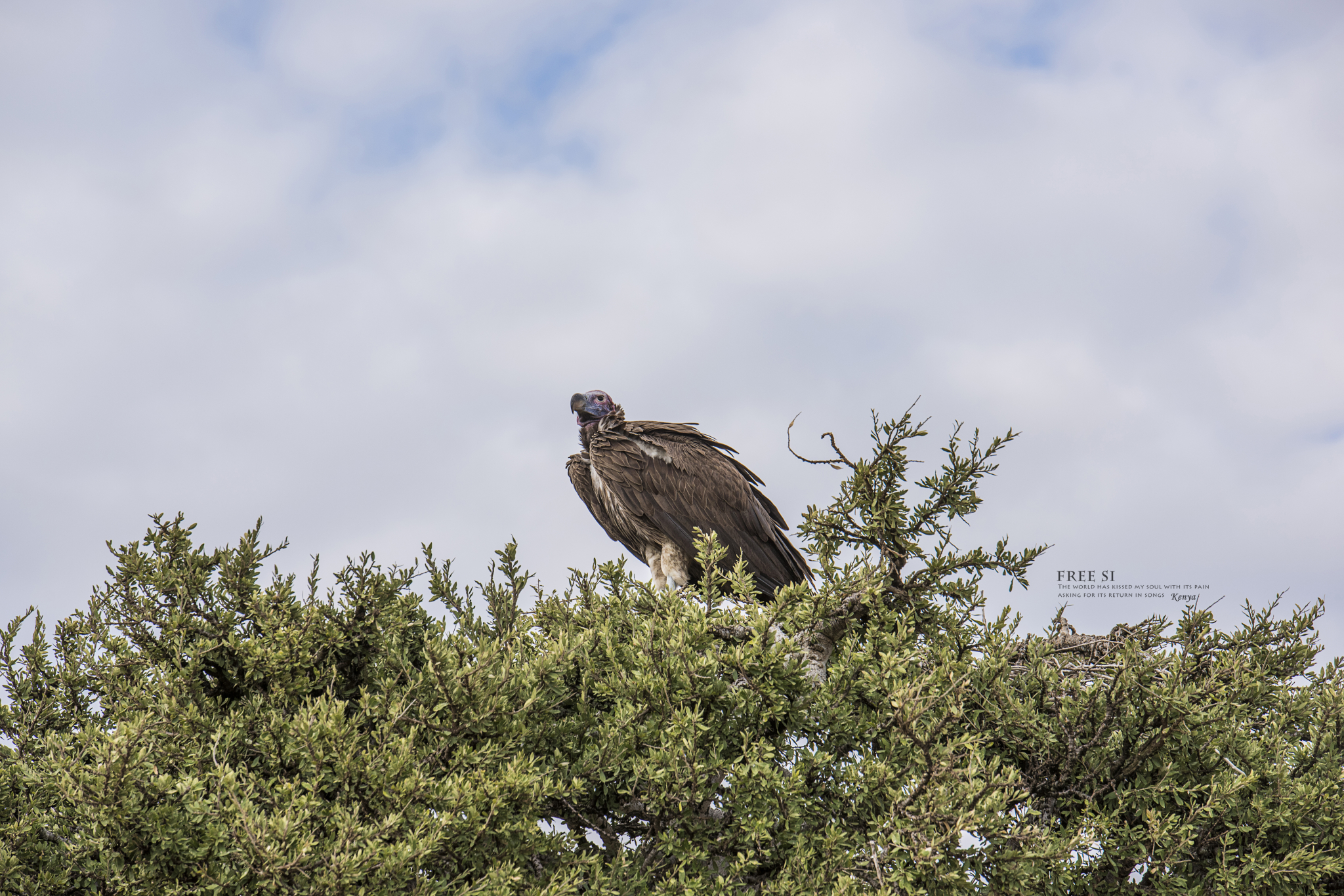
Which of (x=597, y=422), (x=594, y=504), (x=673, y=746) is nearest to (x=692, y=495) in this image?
(x=594, y=504)

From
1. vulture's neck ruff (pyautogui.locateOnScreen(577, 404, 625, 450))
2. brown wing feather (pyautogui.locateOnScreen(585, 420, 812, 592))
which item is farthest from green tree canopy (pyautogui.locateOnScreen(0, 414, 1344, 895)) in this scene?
vulture's neck ruff (pyautogui.locateOnScreen(577, 404, 625, 450))

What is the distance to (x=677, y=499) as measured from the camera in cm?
827

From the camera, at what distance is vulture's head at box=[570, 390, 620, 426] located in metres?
9.46

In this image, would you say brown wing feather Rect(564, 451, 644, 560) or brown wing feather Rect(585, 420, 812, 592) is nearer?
brown wing feather Rect(585, 420, 812, 592)

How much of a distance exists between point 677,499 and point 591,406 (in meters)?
1.73

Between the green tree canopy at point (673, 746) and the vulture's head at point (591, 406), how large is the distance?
430 centimetres

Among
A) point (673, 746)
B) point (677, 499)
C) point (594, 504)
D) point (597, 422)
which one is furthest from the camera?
point (597, 422)

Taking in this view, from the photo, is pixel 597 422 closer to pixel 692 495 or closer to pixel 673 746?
pixel 692 495

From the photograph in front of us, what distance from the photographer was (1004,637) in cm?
487

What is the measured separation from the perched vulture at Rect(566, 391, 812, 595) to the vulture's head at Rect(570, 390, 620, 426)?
68cm

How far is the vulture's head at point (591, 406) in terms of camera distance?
9463 millimetres

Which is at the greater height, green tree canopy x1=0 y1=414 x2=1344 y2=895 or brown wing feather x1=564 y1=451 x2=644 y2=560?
brown wing feather x1=564 y1=451 x2=644 y2=560

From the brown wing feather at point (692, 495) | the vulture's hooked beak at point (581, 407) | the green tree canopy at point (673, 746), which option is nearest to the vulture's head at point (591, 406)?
the vulture's hooked beak at point (581, 407)

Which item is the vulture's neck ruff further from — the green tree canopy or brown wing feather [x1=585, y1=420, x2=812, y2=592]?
the green tree canopy
